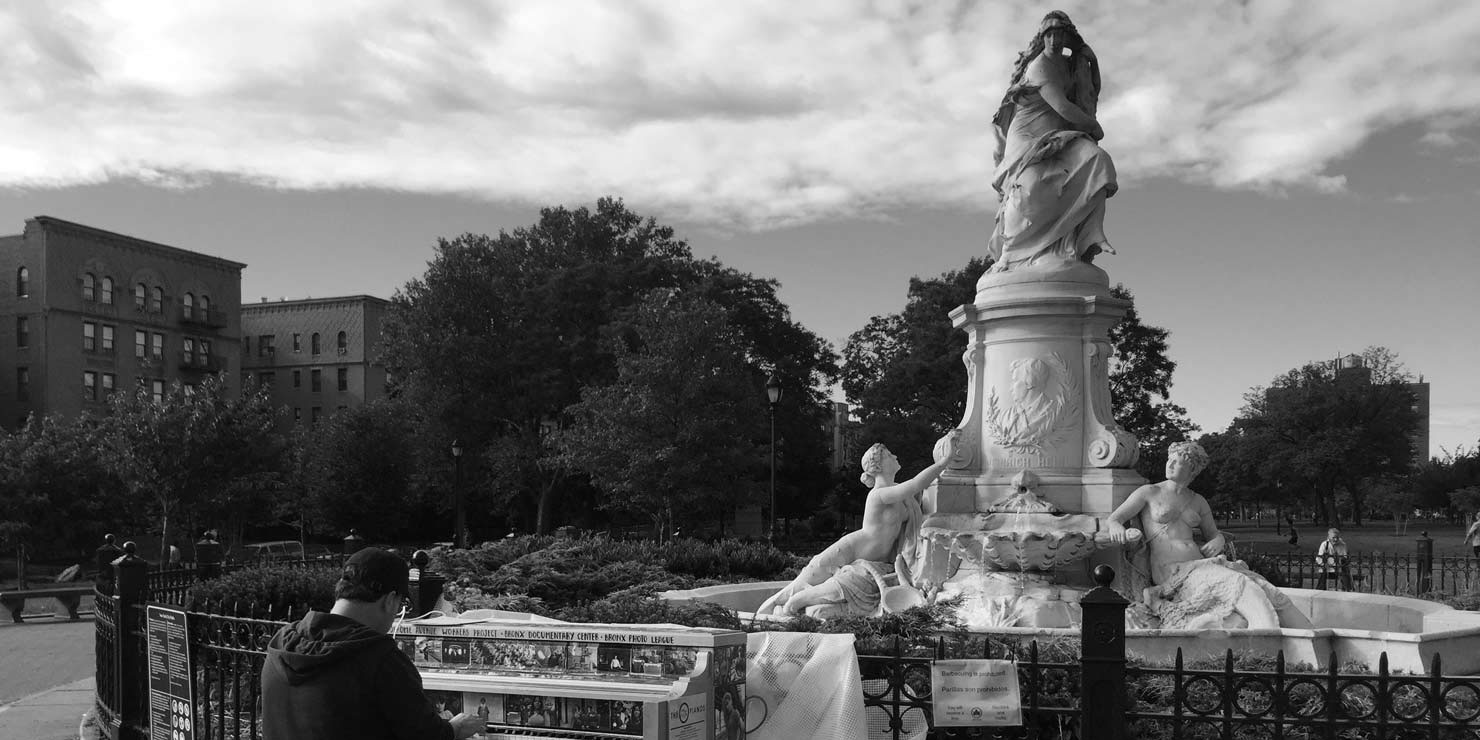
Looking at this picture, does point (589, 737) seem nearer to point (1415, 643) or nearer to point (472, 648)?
point (472, 648)

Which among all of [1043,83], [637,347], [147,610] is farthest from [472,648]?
[637,347]

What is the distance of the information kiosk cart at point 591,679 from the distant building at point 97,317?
4979 centimetres

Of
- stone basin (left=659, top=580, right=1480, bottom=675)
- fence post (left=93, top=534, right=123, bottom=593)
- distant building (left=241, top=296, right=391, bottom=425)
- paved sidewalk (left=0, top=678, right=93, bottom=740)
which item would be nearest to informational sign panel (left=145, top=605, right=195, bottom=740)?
fence post (left=93, top=534, right=123, bottom=593)

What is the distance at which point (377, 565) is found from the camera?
4047mm

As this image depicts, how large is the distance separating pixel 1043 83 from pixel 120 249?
57.4 meters

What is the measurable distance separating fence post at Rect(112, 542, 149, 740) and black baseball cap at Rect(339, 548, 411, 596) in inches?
221

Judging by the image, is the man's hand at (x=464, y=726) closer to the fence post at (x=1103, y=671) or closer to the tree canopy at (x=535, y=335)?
the fence post at (x=1103, y=671)

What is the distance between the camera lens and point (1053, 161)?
12984 mm

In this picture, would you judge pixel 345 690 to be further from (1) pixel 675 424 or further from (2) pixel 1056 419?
(1) pixel 675 424

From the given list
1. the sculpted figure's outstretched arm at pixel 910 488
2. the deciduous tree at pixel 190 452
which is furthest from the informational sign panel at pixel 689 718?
the deciduous tree at pixel 190 452

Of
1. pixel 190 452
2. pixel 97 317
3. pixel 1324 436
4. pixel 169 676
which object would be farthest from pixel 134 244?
pixel 1324 436

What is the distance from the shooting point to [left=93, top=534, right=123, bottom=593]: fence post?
9.95m

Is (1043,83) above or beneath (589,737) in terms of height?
above

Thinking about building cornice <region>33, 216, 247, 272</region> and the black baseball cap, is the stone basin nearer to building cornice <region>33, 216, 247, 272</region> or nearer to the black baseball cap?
the black baseball cap
